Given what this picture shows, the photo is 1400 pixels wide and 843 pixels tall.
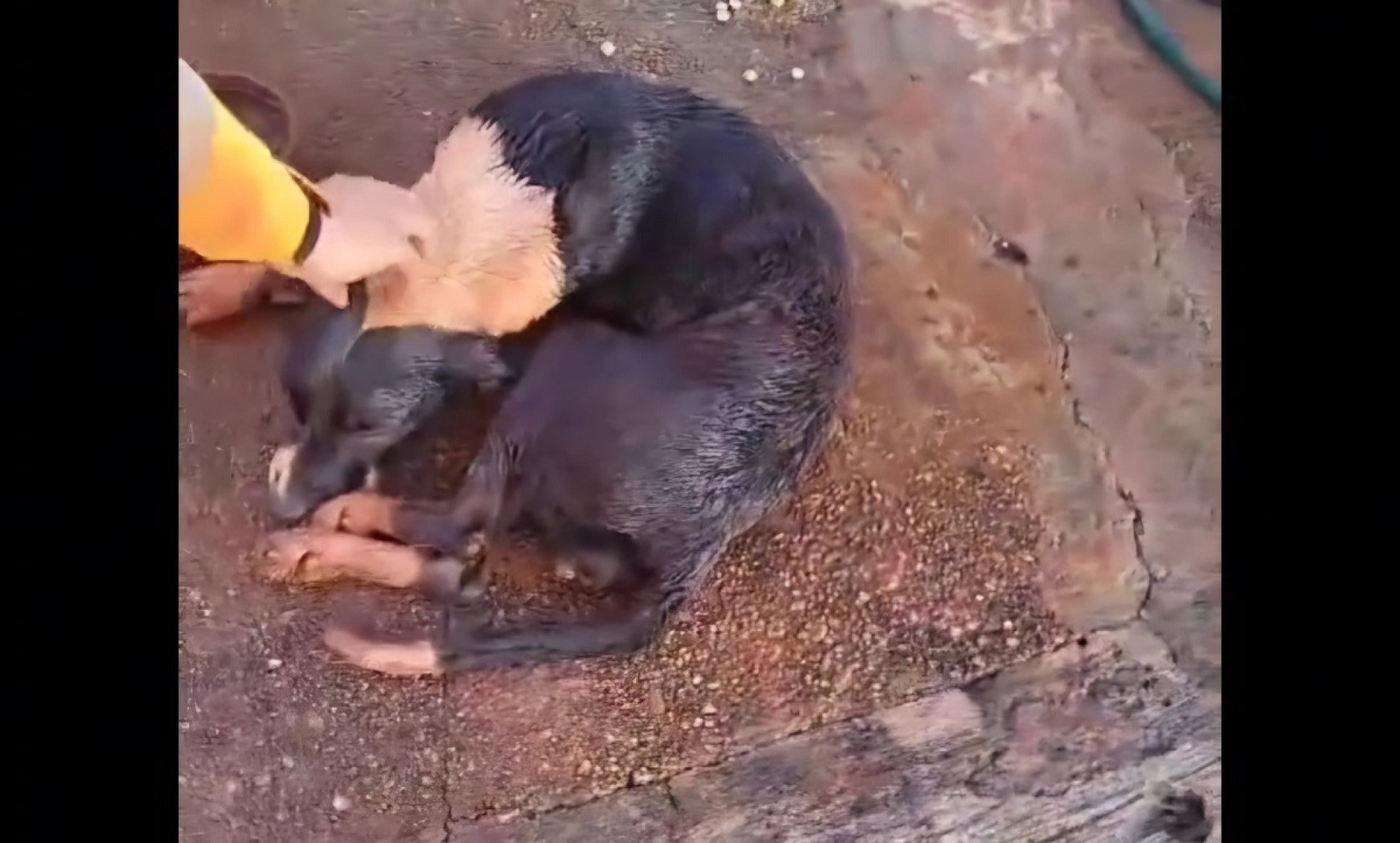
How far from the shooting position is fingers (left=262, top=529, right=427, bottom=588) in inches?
74.2

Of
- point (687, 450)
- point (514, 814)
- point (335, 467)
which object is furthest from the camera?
point (514, 814)

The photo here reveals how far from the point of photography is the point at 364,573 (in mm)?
1898

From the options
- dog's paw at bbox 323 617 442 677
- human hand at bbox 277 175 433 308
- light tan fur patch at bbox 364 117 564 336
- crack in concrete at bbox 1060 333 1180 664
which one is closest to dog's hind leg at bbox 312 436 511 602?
dog's paw at bbox 323 617 442 677

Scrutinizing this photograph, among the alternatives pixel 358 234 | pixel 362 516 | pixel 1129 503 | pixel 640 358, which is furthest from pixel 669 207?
pixel 1129 503

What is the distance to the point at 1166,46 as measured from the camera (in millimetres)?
2010

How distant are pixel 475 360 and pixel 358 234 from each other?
0.94ft

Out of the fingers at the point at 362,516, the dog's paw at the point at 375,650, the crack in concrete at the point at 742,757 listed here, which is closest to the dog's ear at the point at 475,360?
the fingers at the point at 362,516

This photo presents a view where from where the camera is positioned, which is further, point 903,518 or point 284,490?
point 903,518

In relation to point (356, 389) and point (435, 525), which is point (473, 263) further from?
point (435, 525)

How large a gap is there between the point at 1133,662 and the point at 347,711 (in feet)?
4.85

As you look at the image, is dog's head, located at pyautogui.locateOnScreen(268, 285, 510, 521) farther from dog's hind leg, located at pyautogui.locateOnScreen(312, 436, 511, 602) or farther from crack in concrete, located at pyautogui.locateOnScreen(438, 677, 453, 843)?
crack in concrete, located at pyautogui.locateOnScreen(438, 677, 453, 843)

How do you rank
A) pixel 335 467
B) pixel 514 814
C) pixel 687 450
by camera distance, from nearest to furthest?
pixel 687 450, pixel 335 467, pixel 514 814

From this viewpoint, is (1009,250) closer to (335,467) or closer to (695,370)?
(695,370)

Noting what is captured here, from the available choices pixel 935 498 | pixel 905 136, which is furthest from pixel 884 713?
pixel 905 136
